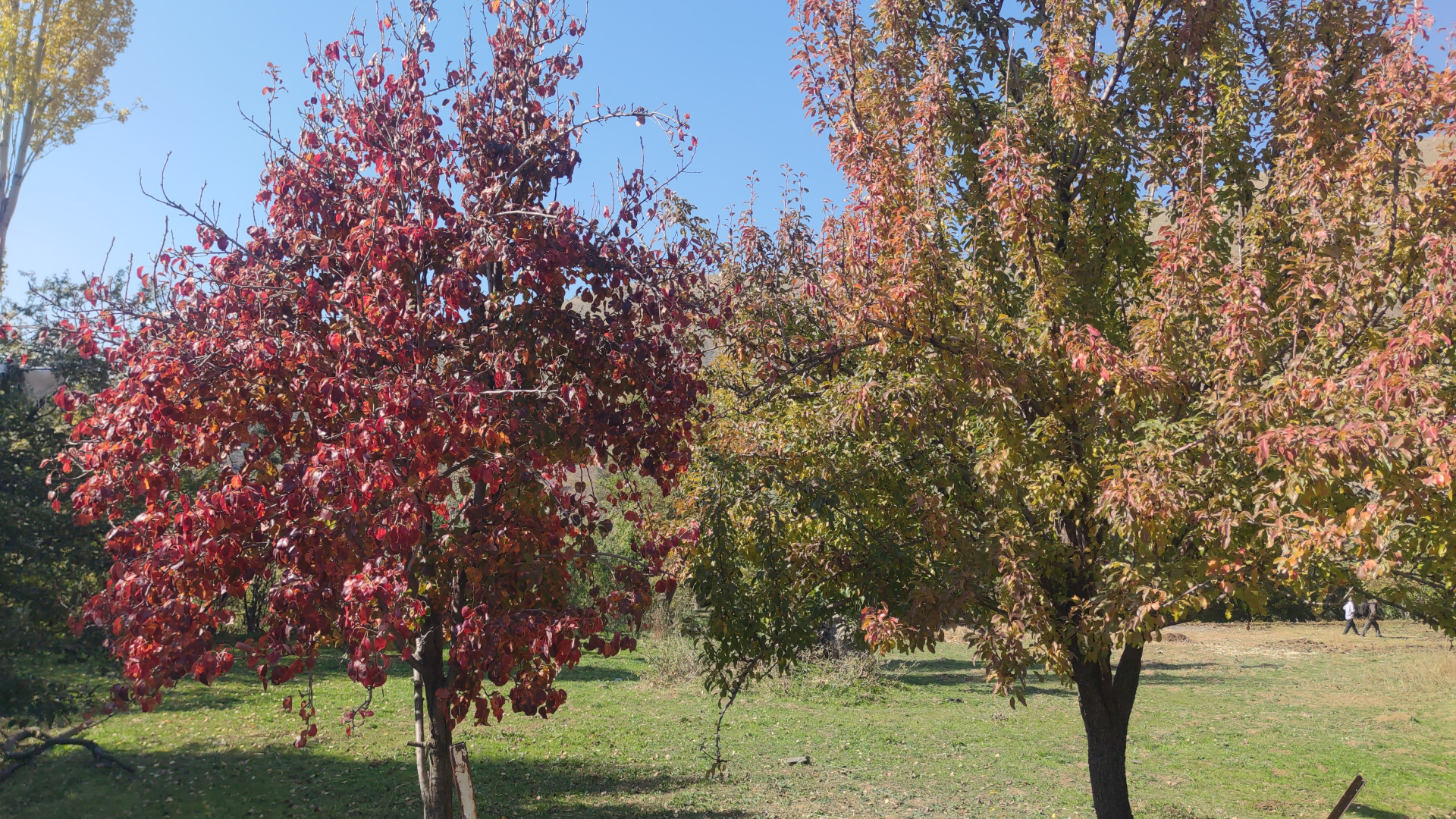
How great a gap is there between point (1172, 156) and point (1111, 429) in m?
2.54

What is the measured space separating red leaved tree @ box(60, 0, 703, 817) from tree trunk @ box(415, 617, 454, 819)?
0.8 inches

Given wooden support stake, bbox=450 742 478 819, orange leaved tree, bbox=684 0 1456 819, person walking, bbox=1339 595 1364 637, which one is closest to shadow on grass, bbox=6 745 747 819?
orange leaved tree, bbox=684 0 1456 819

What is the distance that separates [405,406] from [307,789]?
10879 millimetres

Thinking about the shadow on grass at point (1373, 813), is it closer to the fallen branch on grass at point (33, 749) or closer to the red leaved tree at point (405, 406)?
the red leaved tree at point (405, 406)

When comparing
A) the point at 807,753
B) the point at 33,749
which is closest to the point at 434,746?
Answer: the point at 33,749

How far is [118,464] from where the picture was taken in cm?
473

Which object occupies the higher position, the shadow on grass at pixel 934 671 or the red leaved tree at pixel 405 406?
the red leaved tree at pixel 405 406

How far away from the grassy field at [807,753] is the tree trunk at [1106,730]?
3.11m

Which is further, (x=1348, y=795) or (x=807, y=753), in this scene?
(x=807, y=753)

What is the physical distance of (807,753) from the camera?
1584cm

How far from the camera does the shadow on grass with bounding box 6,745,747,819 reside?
36.7ft

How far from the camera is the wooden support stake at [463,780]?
5035mm

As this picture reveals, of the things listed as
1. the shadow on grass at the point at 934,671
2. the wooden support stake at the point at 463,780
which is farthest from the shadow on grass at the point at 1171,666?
the wooden support stake at the point at 463,780

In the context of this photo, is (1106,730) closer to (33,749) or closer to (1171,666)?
(33,749)
